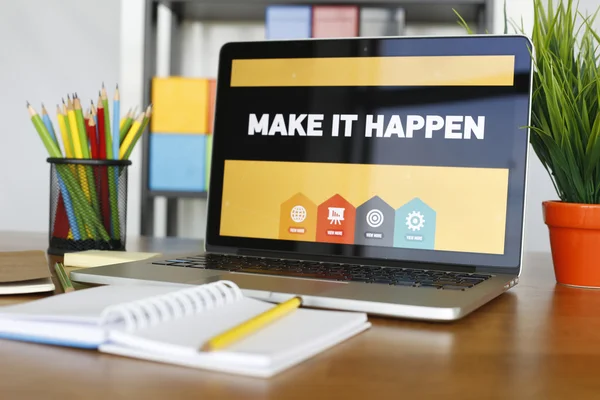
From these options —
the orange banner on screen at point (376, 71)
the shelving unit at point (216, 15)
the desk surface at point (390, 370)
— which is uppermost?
the shelving unit at point (216, 15)

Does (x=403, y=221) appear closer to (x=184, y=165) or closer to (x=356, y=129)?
(x=356, y=129)

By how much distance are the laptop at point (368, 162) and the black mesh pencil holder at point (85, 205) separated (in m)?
0.16

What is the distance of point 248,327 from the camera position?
477 millimetres

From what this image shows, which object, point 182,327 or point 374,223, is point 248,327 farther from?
point 374,223

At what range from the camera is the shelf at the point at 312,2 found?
85.0 inches

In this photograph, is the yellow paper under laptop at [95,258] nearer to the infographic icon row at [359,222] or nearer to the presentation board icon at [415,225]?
the infographic icon row at [359,222]

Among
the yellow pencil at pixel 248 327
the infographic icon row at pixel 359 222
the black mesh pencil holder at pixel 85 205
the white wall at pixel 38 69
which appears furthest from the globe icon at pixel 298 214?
the white wall at pixel 38 69

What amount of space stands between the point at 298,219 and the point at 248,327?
0.48 m

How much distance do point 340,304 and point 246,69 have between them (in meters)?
0.50

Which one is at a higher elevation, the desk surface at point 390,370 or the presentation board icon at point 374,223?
the presentation board icon at point 374,223

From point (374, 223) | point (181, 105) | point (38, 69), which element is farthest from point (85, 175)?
point (38, 69)

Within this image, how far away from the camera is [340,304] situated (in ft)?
2.03

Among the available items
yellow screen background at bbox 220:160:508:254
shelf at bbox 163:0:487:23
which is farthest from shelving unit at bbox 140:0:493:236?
yellow screen background at bbox 220:160:508:254

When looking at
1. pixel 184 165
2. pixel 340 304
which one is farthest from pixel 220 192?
pixel 184 165
